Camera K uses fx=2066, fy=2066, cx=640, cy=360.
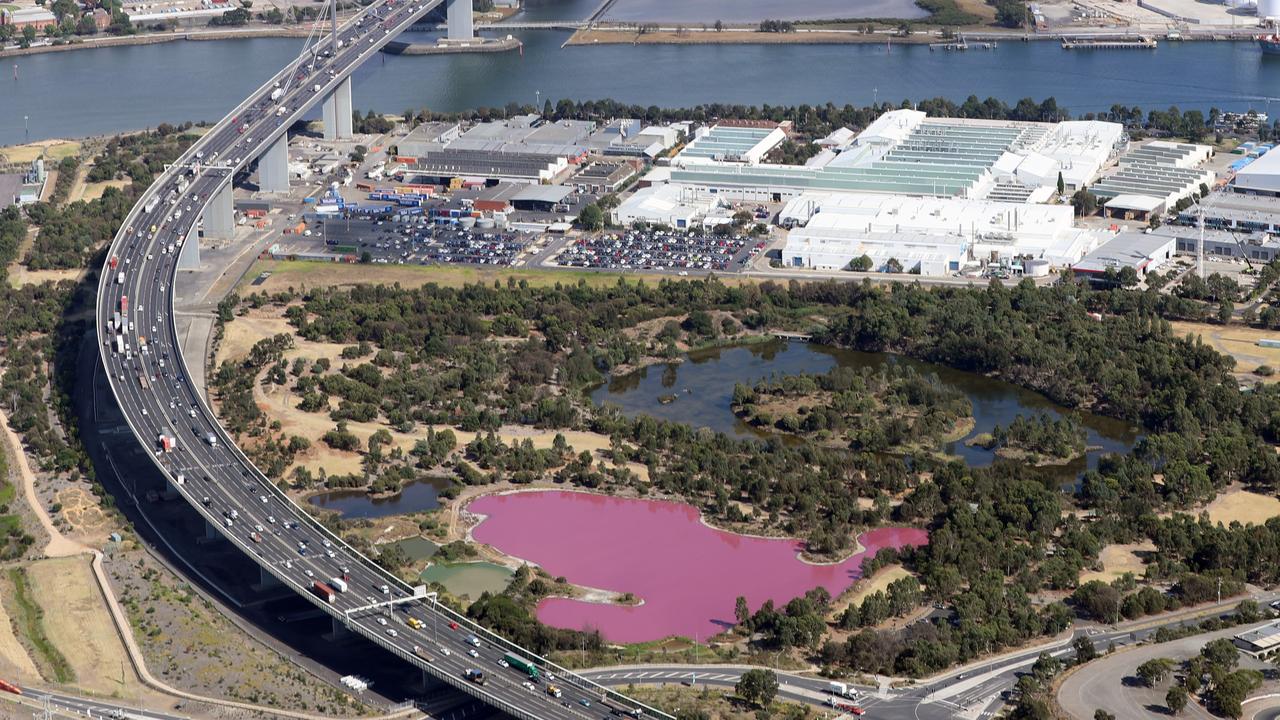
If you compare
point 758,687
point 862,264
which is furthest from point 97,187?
point 758,687

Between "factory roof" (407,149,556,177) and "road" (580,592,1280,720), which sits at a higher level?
"factory roof" (407,149,556,177)

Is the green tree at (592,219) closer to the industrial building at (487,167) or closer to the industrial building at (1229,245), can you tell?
the industrial building at (487,167)

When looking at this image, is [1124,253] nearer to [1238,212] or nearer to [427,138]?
→ [1238,212]

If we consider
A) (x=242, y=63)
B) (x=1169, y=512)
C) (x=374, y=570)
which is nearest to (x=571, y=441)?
(x=374, y=570)

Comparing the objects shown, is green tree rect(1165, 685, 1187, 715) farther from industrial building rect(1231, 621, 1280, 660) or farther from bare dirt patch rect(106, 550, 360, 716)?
bare dirt patch rect(106, 550, 360, 716)

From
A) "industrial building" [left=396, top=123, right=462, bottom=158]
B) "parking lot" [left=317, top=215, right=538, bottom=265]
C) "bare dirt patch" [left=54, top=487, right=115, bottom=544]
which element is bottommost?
"bare dirt patch" [left=54, top=487, right=115, bottom=544]

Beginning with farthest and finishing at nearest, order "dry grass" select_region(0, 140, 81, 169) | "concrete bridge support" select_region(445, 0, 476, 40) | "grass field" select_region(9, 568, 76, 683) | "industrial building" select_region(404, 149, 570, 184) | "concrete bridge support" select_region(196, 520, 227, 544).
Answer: "concrete bridge support" select_region(445, 0, 476, 40) < "dry grass" select_region(0, 140, 81, 169) < "industrial building" select_region(404, 149, 570, 184) < "concrete bridge support" select_region(196, 520, 227, 544) < "grass field" select_region(9, 568, 76, 683)

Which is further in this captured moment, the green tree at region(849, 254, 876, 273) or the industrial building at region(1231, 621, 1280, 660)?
the green tree at region(849, 254, 876, 273)

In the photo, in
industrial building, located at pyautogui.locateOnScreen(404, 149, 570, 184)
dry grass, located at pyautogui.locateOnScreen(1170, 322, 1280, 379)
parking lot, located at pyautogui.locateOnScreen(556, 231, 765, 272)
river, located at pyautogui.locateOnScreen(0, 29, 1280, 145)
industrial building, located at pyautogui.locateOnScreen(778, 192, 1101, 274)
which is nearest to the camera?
dry grass, located at pyautogui.locateOnScreen(1170, 322, 1280, 379)

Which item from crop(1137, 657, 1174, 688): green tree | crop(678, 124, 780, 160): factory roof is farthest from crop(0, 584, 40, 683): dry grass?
crop(678, 124, 780, 160): factory roof
